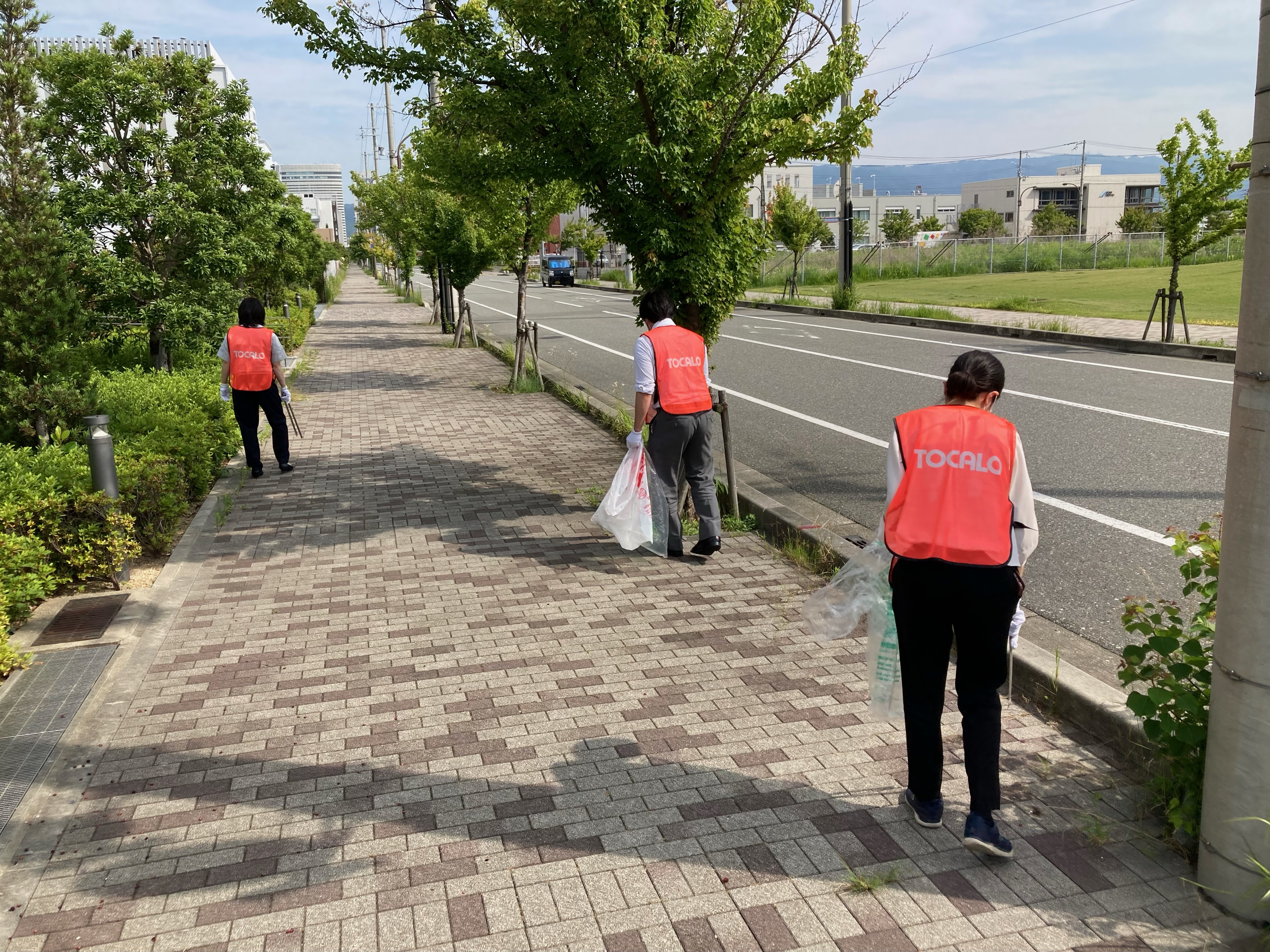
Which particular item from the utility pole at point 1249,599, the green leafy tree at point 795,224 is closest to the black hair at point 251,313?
the utility pole at point 1249,599

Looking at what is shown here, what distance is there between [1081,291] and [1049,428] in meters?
23.4

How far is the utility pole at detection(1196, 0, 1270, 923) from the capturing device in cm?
262

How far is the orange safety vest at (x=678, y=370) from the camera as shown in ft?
19.8

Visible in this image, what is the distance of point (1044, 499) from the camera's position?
7273 mm

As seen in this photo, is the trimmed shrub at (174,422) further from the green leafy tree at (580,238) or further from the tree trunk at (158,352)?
the green leafy tree at (580,238)

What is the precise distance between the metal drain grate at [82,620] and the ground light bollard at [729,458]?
398cm

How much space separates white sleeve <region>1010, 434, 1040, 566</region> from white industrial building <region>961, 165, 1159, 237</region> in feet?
336

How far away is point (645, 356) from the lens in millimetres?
6008

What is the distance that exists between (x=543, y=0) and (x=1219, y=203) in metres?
14.7

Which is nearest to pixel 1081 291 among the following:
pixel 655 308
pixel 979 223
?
pixel 655 308

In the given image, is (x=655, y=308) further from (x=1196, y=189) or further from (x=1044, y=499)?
(x=1196, y=189)

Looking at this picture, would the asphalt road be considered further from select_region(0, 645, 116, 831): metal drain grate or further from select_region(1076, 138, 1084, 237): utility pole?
select_region(1076, 138, 1084, 237): utility pole

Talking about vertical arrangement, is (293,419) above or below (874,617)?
below

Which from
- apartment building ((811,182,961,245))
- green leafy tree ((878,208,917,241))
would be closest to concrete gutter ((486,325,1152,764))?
green leafy tree ((878,208,917,241))
